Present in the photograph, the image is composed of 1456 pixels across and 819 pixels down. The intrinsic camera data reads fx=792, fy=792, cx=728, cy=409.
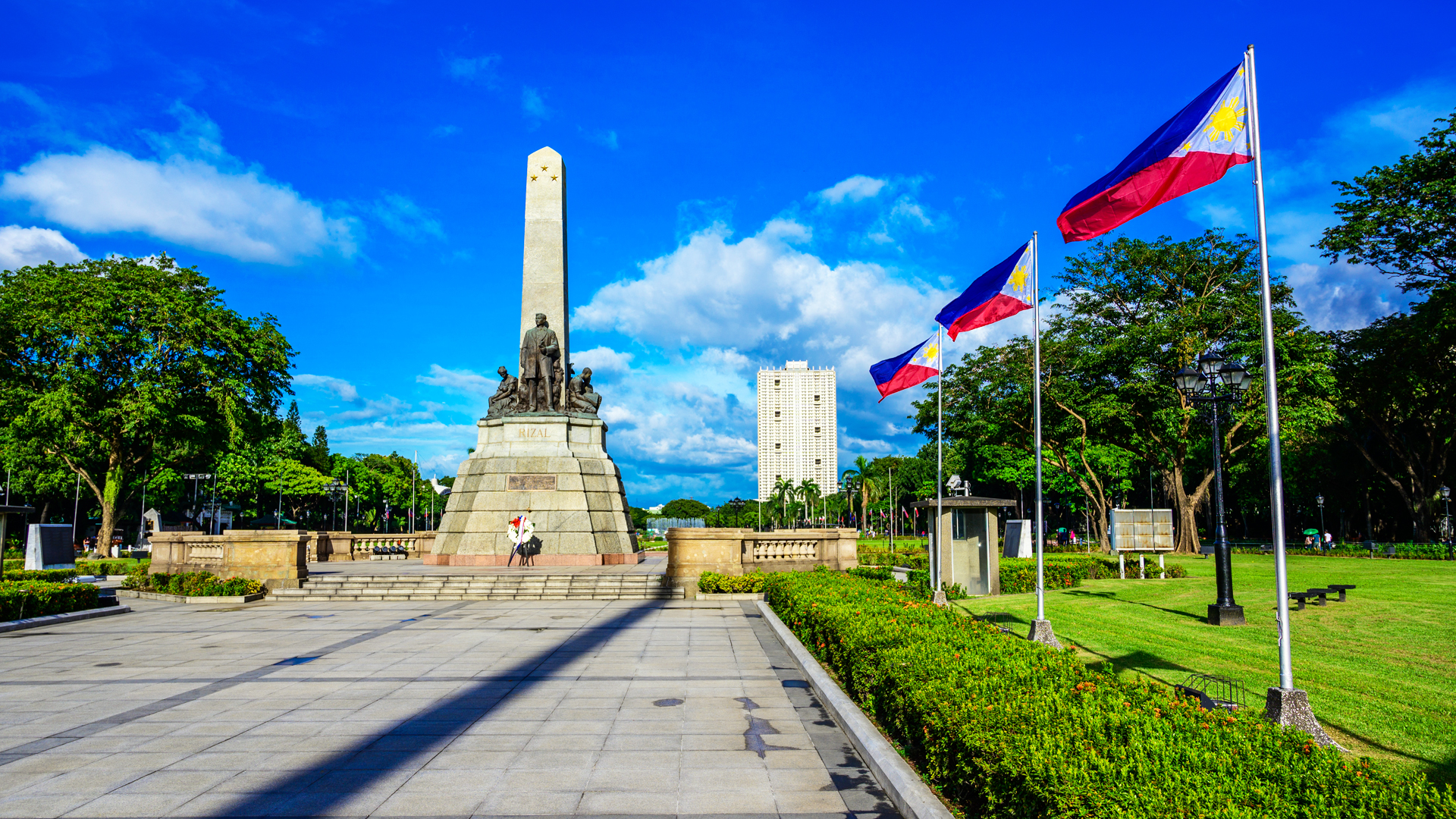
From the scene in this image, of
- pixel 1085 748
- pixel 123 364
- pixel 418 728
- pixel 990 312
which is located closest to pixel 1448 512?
pixel 990 312

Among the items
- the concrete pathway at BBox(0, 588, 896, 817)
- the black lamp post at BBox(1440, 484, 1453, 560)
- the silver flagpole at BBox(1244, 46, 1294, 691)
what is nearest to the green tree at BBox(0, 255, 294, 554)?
the concrete pathway at BBox(0, 588, 896, 817)

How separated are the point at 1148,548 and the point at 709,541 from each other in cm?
1337

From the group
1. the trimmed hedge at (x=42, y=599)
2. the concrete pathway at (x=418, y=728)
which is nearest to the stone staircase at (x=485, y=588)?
the trimmed hedge at (x=42, y=599)

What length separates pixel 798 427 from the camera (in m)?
193

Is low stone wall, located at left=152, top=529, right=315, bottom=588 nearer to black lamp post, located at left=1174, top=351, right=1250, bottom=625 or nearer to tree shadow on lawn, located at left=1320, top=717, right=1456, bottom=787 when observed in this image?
black lamp post, located at left=1174, top=351, right=1250, bottom=625

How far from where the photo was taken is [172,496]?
5788 cm

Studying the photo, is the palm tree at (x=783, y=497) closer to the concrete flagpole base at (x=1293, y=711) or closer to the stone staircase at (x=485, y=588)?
the stone staircase at (x=485, y=588)

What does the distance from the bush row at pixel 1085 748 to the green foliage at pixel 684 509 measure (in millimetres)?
131897

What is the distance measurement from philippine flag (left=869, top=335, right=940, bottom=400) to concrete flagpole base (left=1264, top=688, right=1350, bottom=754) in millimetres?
11695

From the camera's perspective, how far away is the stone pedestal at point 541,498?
25.4m

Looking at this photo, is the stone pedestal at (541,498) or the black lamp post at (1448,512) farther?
the black lamp post at (1448,512)

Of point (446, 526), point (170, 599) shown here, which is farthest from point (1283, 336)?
point (170, 599)

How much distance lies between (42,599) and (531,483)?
41.2 feet

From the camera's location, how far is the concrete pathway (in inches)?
225
